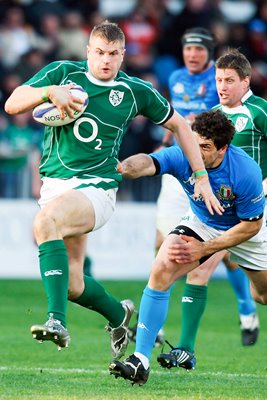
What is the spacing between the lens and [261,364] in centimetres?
869

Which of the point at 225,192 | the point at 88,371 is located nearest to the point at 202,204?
the point at 225,192

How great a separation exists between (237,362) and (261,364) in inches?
8.9

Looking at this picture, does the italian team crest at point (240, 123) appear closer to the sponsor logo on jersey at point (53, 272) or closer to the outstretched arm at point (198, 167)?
the outstretched arm at point (198, 167)

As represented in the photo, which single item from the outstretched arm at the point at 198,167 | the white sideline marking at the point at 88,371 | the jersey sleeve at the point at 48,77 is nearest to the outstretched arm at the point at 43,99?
the jersey sleeve at the point at 48,77

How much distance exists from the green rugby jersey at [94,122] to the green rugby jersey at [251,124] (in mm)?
1136

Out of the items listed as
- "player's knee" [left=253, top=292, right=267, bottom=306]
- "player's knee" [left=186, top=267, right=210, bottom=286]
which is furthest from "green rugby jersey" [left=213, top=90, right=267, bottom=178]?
"player's knee" [left=253, top=292, right=267, bottom=306]

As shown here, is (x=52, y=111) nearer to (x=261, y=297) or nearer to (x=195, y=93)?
(x=261, y=297)

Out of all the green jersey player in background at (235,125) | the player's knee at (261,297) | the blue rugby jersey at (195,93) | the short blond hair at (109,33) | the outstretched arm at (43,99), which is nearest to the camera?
the outstretched arm at (43,99)

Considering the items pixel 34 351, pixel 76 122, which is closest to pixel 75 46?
pixel 34 351

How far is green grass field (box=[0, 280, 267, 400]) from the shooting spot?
6.73m

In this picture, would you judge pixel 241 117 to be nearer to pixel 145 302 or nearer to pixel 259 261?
pixel 259 261

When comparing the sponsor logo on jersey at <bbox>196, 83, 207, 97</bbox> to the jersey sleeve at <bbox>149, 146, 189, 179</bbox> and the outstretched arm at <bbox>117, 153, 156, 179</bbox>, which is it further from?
the outstretched arm at <bbox>117, 153, 156, 179</bbox>

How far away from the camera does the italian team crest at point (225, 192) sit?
7.38m

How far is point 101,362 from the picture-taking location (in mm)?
8656
